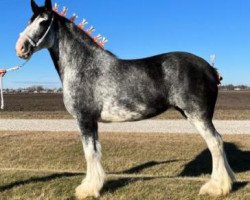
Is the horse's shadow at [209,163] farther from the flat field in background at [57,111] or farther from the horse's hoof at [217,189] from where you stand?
the horse's hoof at [217,189]

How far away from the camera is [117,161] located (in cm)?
1355

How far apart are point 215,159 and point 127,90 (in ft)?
4.95

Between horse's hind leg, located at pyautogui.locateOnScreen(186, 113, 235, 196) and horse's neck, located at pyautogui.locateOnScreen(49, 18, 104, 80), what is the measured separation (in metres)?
1.61

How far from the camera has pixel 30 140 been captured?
51.9ft

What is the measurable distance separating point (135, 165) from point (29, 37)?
724cm

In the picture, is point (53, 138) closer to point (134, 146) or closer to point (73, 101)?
point (134, 146)

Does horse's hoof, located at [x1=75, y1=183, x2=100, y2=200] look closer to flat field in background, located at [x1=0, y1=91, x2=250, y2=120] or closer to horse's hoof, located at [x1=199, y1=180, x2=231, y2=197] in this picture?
horse's hoof, located at [x1=199, y1=180, x2=231, y2=197]

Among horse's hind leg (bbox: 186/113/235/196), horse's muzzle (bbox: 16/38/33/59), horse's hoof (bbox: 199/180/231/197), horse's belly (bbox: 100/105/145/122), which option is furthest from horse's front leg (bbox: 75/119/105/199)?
horse's hoof (bbox: 199/180/231/197)

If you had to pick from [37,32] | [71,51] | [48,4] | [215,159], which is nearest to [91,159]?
[71,51]

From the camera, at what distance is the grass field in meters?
7.57

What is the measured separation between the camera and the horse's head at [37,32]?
21.7ft

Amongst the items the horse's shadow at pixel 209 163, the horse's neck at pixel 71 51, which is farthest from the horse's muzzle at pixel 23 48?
the horse's shadow at pixel 209 163

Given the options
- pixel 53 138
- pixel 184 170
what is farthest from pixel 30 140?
pixel 184 170

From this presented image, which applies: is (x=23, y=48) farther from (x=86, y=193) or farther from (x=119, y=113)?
(x=86, y=193)
